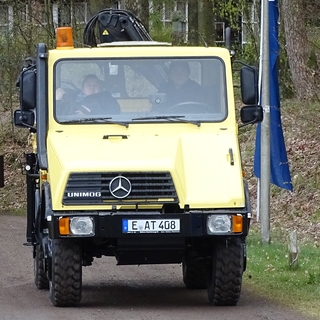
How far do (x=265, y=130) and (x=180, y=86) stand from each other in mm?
4391

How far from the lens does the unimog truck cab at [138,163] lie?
30.1ft

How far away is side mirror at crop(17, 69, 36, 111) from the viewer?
32.9 feet

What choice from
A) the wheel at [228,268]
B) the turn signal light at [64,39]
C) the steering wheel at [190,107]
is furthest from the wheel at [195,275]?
the turn signal light at [64,39]

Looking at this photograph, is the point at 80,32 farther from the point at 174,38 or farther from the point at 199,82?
the point at 199,82

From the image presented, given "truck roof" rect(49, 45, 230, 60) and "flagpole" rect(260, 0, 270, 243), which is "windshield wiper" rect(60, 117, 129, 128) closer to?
"truck roof" rect(49, 45, 230, 60)

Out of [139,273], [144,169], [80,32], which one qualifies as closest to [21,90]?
[144,169]

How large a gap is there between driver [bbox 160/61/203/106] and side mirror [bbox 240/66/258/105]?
0.51 m

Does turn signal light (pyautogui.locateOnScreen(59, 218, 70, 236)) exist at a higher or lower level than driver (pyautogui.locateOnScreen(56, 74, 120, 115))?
lower

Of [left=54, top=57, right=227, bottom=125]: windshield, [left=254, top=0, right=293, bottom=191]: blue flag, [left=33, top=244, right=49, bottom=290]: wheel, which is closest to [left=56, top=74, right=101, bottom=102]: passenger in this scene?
[left=54, top=57, right=227, bottom=125]: windshield

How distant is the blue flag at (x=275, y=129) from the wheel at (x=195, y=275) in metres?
4.42

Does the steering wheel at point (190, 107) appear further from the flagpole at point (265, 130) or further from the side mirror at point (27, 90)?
the flagpole at point (265, 130)

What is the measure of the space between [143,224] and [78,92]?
189 centimetres

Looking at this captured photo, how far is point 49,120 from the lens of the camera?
33.6ft

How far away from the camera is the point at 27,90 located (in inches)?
395
